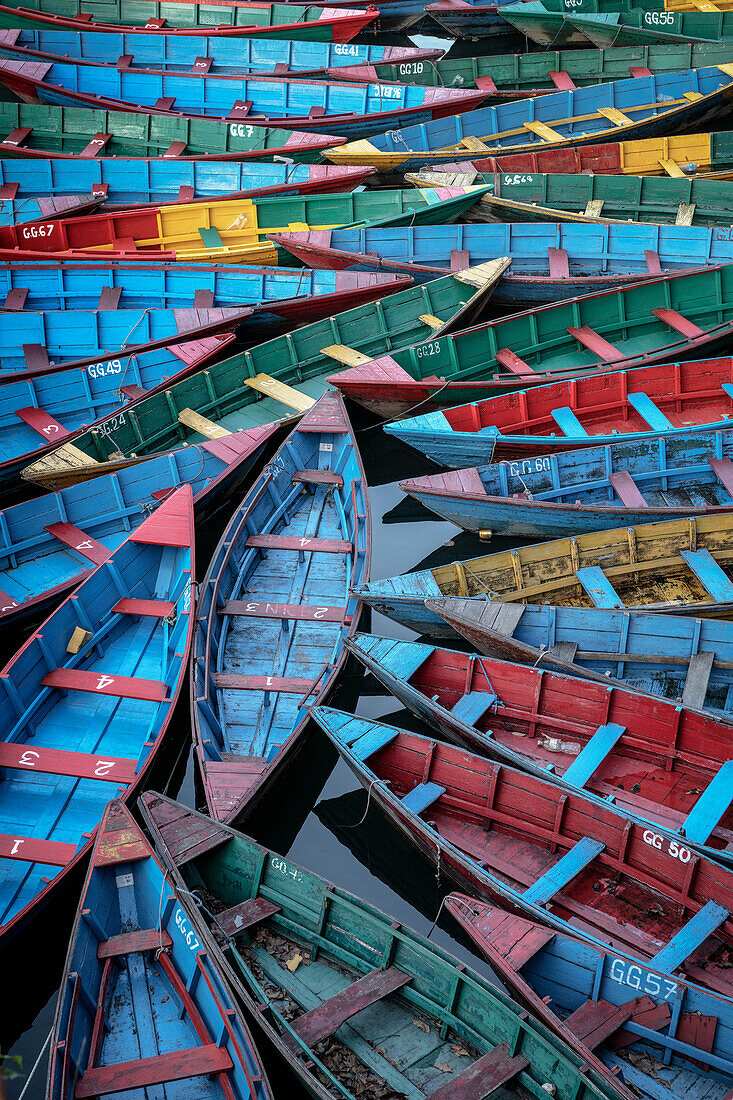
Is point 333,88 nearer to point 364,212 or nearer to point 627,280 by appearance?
point 364,212

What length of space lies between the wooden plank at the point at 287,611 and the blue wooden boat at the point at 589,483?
2103mm

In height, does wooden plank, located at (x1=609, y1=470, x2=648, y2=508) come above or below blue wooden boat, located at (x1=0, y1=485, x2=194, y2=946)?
above

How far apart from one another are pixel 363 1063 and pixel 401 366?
9903 mm

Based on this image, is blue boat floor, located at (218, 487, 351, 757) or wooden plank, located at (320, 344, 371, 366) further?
wooden plank, located at (320, 344, 371, 366)

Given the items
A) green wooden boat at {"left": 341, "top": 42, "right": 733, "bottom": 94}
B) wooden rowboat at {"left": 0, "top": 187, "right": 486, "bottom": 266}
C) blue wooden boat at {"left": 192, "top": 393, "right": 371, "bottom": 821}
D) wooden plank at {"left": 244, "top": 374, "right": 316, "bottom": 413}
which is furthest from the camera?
green wooden boat at {"left": 341, "top": 42, "right": 733, "bottom": 94}

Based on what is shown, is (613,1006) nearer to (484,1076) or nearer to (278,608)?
(484,1076)

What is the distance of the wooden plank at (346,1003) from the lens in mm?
7750

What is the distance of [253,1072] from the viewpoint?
700 cm

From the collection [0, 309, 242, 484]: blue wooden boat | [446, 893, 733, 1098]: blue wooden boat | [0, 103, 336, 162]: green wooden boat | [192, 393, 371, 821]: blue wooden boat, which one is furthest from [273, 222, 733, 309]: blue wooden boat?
[446, 893, 733, 1098]: blue wooden boat

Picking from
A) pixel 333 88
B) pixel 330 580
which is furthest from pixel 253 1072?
pixel 333 88

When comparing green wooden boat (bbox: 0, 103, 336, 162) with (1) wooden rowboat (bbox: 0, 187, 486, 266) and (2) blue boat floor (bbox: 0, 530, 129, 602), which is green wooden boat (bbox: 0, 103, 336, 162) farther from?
(2) blue boat floor (bbox: 0, 530, 129, 602)

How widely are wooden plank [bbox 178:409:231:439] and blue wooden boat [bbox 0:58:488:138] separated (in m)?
9.27

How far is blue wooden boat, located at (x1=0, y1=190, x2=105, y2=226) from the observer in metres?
18.0

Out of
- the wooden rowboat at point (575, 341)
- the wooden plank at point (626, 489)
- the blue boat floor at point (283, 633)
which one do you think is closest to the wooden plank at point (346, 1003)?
the blue boat floor at point (283, 633)
